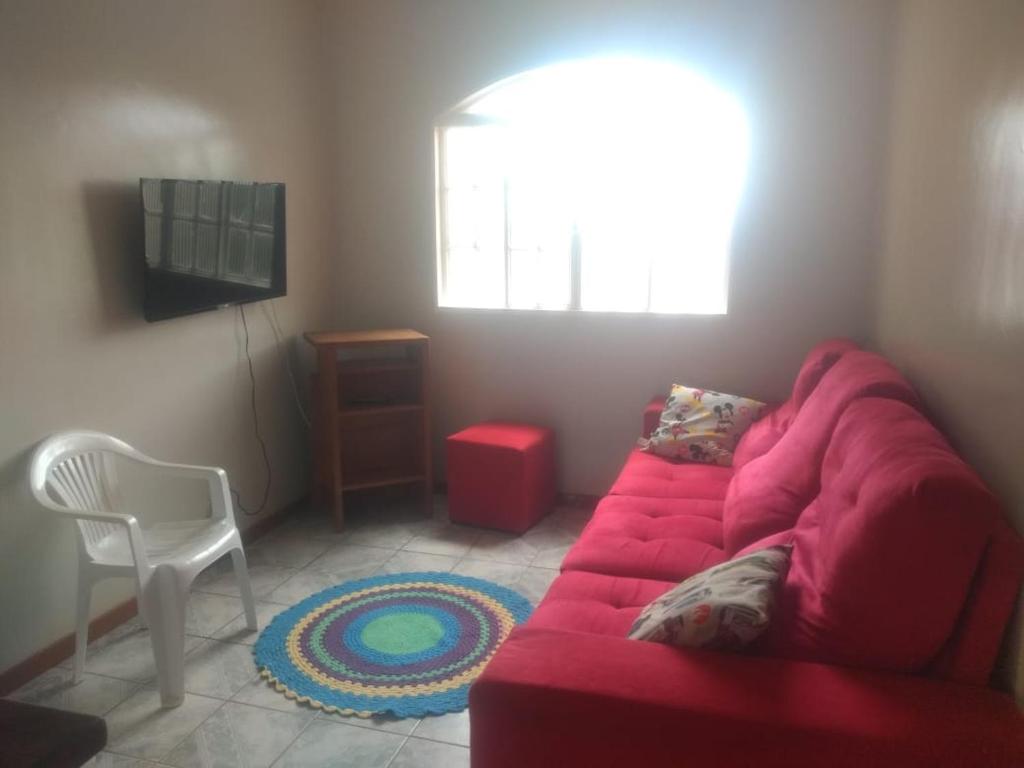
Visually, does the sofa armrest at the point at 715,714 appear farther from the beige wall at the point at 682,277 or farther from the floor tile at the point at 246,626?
the beige wall at the point at 682,277

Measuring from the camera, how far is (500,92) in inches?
157

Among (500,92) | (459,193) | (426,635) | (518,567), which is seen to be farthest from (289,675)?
(500,92)

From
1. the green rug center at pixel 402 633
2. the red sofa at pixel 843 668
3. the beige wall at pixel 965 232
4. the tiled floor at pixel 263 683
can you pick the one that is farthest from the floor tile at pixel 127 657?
the beige wall at pixel 965 232

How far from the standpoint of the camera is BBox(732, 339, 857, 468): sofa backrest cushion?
304cm

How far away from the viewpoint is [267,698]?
2.48 metres

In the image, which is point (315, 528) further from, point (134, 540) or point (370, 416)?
point (134, 540)

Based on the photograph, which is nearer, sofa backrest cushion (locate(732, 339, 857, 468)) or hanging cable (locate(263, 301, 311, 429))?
sofa backrest cushion (locate(732, 339, 857, 468))

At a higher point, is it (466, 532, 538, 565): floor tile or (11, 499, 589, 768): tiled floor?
(466, 532, 538, 565): floor tile

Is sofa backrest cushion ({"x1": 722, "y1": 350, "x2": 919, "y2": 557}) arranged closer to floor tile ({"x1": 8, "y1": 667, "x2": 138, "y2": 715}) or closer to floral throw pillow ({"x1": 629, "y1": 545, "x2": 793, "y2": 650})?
floral throw pillow ({"x1": 629, "y1": 545, "x2": 793, "y2": 650})

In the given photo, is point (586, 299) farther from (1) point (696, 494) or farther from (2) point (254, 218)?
(2) point (254, 218)

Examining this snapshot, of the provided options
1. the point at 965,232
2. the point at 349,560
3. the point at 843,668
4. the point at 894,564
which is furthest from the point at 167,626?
the point at 965,232

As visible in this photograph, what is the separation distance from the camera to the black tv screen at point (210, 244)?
2.86m

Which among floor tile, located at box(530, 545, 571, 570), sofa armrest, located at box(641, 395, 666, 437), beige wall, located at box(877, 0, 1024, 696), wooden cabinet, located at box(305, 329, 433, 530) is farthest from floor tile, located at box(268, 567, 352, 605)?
beige wall, located at box(877, 0, 1024, 696)

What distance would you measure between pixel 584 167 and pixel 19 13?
94.7 inches
